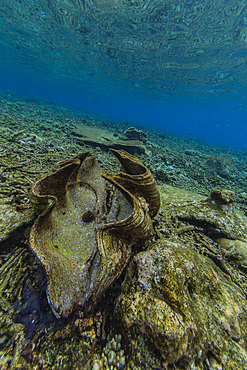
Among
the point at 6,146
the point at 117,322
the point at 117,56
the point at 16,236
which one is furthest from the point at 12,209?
the point at 117,56

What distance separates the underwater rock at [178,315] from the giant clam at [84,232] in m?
0.37

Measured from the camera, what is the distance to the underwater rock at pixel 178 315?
1.46 m

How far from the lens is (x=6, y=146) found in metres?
5.49

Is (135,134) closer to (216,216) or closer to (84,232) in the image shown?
(216,216)

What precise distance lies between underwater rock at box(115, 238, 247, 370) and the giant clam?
14.5 inches

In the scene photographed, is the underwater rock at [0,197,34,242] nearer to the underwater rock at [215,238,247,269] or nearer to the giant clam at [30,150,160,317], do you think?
the giant clam at [30,150,160,317]

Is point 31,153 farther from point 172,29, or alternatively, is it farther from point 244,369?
point 172,29

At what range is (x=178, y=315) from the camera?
64.1 inches

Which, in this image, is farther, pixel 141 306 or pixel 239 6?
pixel 239 6

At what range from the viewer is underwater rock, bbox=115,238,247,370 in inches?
57.7

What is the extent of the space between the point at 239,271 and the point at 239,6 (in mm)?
19982

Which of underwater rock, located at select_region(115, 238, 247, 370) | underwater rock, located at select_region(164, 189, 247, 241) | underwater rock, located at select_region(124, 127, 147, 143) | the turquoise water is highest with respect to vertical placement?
the turquoise water

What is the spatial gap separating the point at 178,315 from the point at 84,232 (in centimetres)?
174

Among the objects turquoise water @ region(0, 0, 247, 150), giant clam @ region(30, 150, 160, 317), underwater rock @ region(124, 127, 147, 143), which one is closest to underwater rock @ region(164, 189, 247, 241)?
giant clam @ region(30, 150, 160, 317)
